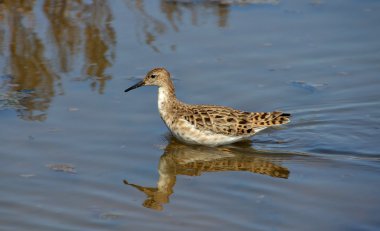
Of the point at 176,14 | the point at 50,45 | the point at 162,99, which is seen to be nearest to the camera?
the point at 162,99

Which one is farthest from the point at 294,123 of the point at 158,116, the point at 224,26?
the point at 224,26

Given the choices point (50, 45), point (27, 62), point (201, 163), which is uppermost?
point (50, 45)

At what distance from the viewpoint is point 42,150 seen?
30.9 feet

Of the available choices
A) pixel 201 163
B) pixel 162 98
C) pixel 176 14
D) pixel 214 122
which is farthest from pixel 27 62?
pixel 201 163

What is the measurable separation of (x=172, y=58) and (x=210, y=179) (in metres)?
3.53

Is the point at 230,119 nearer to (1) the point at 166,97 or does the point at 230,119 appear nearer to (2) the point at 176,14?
(1) the point at 166,97

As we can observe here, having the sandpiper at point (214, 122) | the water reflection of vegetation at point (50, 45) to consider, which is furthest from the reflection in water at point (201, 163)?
the water reflection of vegetation at point (50, 45)

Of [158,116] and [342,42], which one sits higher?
[342,42]

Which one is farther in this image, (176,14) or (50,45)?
(176,14)

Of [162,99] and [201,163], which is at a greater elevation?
[162,99]

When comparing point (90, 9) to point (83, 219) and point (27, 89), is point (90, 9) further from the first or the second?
point (83, 219)

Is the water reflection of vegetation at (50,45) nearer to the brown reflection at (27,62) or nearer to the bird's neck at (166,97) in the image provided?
the brown reflection at (27,62)

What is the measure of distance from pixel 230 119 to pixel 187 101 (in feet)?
3.31

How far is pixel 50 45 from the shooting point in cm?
1241
